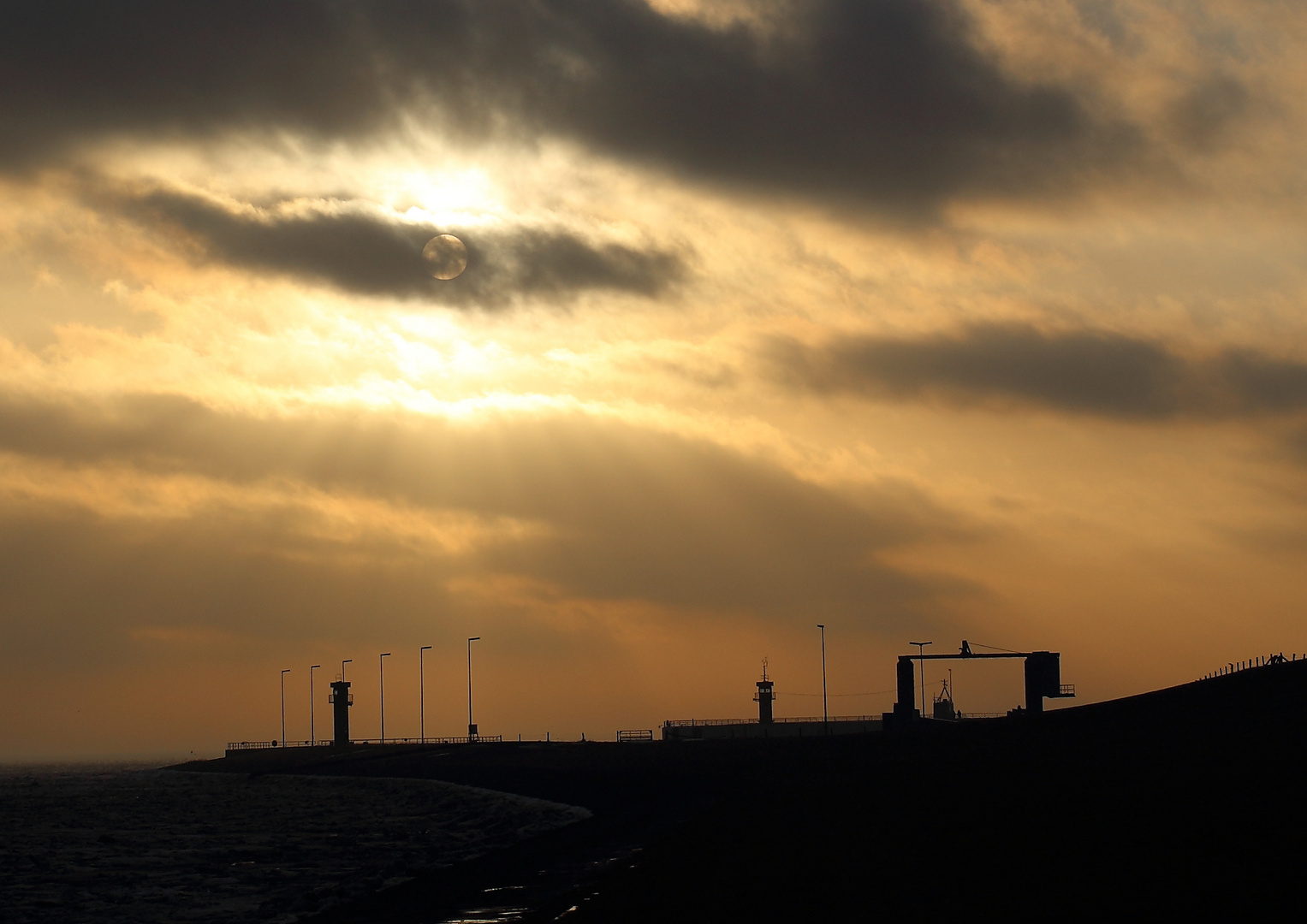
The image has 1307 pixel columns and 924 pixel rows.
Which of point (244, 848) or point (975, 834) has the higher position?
point (975, 834)

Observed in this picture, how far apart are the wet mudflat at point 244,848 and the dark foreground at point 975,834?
2.90 meters

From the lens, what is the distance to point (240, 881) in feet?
133

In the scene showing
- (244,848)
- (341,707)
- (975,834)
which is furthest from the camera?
(341,707)

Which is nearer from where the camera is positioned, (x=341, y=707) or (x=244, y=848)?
(x=244, y=848)

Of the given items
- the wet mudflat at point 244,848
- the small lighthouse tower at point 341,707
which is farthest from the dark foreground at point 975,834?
the small lighthouse tower at point 341,707

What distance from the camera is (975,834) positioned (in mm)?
32469

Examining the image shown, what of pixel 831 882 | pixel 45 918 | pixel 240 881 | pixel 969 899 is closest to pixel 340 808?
pixel 240 881

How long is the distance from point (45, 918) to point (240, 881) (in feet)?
23.9

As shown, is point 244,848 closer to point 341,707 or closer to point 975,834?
point 975,834

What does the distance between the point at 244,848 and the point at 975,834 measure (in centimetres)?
3389

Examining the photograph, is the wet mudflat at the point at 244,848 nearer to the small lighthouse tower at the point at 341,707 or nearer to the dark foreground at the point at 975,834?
the dark foreground at the point at 975,834

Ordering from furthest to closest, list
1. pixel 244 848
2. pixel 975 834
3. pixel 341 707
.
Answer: pixel 341 707 → pixel 244 848 → pixel 975 834

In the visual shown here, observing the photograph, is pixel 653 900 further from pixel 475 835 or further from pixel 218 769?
pixel 218 769

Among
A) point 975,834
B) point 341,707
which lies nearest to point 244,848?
point 975,834
